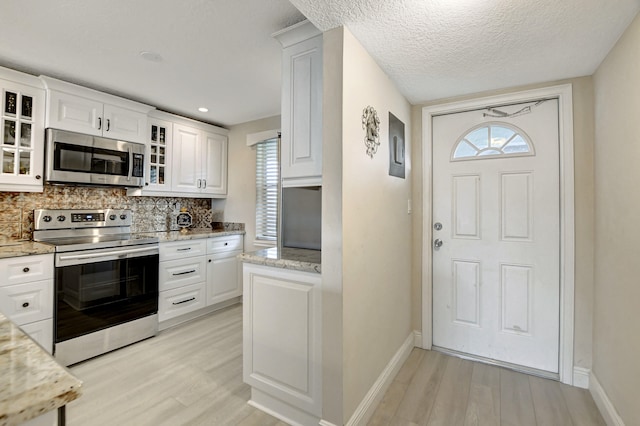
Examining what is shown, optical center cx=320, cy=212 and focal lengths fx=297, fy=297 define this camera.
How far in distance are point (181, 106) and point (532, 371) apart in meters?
4.09

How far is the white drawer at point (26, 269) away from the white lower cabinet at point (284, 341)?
159 cm

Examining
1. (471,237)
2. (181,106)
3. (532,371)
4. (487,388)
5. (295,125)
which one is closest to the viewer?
(295,125)

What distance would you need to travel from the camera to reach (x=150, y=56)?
218 centimetres

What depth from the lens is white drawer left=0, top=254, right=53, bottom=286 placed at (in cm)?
203

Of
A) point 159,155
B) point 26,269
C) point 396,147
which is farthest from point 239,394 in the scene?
point 159,155

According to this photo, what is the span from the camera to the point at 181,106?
3287 millimetres

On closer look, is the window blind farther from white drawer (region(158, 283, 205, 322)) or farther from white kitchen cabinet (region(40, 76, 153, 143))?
white kitchen cabinet (region(40, 76, 153, 143))

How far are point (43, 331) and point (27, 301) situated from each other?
256mm

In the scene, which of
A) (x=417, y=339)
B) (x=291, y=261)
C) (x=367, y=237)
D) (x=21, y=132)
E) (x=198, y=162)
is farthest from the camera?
(x=198, y=162)

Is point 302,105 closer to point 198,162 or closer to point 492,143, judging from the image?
point 492,143

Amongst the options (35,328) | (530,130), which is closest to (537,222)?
(530,130)

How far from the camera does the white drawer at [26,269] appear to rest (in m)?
2.03

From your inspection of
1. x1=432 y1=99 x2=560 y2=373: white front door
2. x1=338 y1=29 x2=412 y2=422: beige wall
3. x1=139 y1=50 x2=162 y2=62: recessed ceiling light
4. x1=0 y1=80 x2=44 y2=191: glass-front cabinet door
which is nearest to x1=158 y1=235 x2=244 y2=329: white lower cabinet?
x1=0 y1=80 x2=44 y2=191: glass-front cabinet door

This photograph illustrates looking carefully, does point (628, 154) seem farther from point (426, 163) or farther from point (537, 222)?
point (426, 163)
